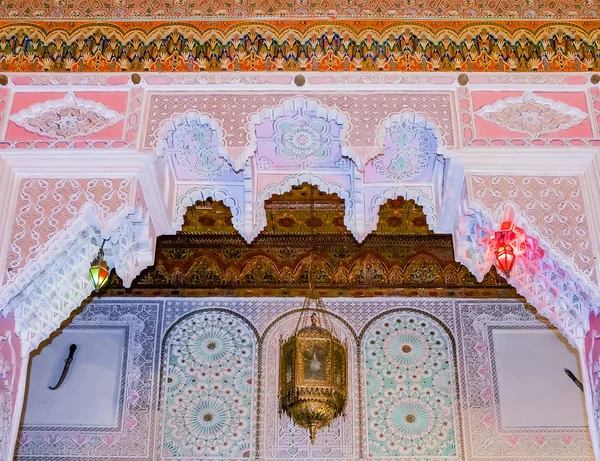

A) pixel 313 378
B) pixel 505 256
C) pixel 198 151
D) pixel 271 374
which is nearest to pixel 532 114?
pixel 505 256

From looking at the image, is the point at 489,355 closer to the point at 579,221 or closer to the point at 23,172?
the point at 579,221

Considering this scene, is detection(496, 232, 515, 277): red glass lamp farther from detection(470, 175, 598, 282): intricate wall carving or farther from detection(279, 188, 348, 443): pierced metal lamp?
detection(279, 188, 348, 443): pierced metal lamp

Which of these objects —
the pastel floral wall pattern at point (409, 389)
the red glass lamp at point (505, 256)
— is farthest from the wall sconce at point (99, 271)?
the pastel floral wall pattern at point (409, 389)

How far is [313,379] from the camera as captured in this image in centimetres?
510

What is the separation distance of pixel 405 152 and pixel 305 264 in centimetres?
171

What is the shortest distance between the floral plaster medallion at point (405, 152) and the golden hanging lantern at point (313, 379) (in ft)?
3.89

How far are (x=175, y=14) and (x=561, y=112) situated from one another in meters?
1.95

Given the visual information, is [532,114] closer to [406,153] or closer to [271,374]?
[406,153]

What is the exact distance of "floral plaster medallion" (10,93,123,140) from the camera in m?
4.03

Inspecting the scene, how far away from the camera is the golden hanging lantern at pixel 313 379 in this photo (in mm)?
5055

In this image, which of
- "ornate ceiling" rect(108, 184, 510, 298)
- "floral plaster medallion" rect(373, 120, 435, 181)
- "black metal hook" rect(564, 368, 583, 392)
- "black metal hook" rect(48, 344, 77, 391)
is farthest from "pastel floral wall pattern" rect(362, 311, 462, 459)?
"black metal hook" rect(48, 344, 77, 391)

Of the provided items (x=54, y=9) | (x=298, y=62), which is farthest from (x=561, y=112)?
(x=54, y=9)

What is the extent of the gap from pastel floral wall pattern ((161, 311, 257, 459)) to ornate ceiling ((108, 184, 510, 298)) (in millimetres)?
273

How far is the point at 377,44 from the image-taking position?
4184mm
